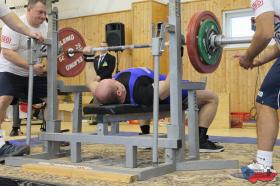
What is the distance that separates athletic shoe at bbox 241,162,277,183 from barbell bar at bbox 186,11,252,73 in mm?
701

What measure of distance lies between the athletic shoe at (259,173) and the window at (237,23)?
5.71 metres

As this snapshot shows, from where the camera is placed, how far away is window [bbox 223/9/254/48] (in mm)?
7639

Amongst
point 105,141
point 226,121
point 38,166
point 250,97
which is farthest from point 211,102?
point 250,97

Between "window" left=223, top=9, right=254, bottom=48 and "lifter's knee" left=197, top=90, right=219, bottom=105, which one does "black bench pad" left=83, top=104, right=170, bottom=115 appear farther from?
"window" left=223, top=9, right=254, bottom=48

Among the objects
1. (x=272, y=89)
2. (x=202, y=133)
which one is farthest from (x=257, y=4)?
(x=202, y=133)

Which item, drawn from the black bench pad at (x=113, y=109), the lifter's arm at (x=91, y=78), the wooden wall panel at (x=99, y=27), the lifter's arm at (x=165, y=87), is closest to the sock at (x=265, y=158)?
the lifter's arm at (x=165, y=87)

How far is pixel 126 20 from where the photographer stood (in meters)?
8.86

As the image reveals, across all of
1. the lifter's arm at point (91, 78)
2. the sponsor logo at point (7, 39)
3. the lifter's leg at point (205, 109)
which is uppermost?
the sponsor logo at point (7, 39)

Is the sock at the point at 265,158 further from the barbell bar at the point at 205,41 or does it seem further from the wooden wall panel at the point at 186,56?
the wooden wall panel at the point at 186,56

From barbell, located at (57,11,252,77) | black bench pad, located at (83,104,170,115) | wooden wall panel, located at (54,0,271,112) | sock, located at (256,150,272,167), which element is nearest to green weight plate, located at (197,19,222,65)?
barbell, located at (57,11,252,77)

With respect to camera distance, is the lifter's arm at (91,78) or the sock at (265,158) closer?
the sock at (265,158)

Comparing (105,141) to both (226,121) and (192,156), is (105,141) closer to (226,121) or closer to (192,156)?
(192,156)

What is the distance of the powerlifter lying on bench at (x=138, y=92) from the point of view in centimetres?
279

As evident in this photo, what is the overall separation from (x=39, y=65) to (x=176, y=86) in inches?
47.4
